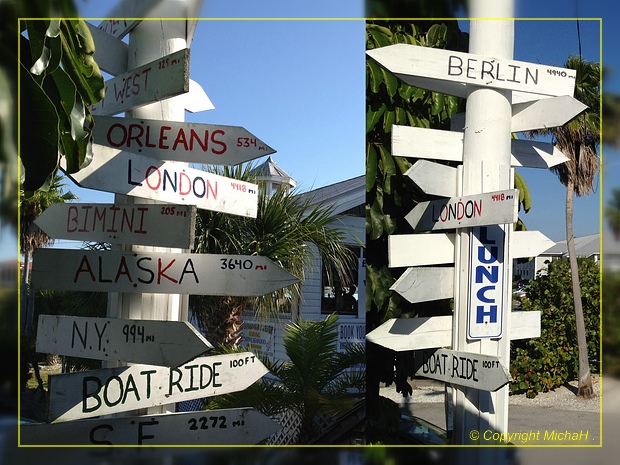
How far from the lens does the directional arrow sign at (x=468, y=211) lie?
2.39 m

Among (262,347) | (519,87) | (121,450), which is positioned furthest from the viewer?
(262,347)

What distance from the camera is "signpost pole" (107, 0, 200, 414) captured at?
2102 mm

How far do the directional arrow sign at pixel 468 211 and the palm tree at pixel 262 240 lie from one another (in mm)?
3761

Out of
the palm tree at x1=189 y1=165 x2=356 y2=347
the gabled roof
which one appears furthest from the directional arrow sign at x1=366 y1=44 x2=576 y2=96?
the gabled roof

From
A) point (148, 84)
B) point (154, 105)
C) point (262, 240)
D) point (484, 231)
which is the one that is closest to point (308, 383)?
point (262, 240)

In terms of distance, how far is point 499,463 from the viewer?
2.76 metres

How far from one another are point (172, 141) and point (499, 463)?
6.33ft

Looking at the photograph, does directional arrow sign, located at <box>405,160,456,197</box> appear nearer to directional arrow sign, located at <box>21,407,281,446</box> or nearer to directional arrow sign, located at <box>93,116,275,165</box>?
directional arrow sign, located at <box>93,116,275,165</box>

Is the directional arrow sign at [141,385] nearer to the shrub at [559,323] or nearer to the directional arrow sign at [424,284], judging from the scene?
the directional arrow sign at [424,284]

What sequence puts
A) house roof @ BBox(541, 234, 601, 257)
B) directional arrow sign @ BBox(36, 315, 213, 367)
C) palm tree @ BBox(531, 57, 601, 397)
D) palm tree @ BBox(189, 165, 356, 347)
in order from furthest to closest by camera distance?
palm tree @ BBox(189, 165, 356, 347)
palm tree @ BBox(531, 57, 601, 397)
house roof @ BBox(541, 234, 601, 257)
directional arrow sign @ BBox(36, 315, 213, 367)

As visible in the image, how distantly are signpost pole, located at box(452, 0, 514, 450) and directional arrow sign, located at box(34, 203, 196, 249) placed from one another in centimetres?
135

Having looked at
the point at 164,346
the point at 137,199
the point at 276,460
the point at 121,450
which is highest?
→ the point at 137,199

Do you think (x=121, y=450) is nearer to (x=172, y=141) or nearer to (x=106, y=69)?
(x=172, y=141)

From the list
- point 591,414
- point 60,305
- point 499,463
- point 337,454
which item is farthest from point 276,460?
point 60,305
